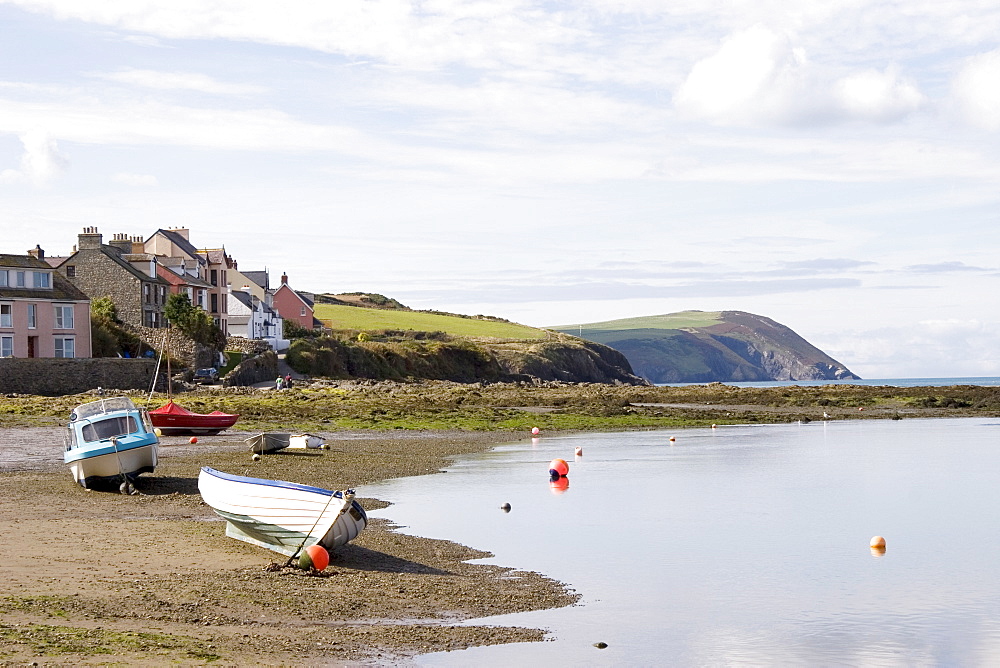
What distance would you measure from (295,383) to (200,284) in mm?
15273

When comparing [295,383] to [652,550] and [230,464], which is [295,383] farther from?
[652,550]

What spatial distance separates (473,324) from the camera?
132 m

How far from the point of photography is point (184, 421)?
37875 mm

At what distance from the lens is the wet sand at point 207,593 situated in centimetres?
1098

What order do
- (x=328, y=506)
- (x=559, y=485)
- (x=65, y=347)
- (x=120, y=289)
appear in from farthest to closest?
1. (x=120, y=289)
2. (x=65, y=347)
3. (x=559, y=485)
4. (x=328, y=506)

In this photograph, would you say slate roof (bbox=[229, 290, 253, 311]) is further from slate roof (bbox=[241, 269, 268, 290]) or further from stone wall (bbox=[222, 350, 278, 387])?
stone wall (bbox=[222, 350, 278, 387])

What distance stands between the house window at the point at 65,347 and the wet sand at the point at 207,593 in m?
40.5

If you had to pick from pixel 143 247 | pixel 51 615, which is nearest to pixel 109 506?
pixel 51 615

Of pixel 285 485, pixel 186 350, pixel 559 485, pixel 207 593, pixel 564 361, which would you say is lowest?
pixel 559 485

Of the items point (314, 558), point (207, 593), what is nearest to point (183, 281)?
point (314, 558)

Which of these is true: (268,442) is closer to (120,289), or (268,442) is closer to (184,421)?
(184,421)

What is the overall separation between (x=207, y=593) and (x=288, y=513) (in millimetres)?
2338

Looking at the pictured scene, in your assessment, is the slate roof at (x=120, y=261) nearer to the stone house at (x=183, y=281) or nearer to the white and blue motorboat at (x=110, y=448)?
the stone house at (x=183, y=281)

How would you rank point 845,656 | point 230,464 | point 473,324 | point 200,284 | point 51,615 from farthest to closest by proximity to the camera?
point 473,324, point 200,284, point 230,464, point 845,656, point 51,615
